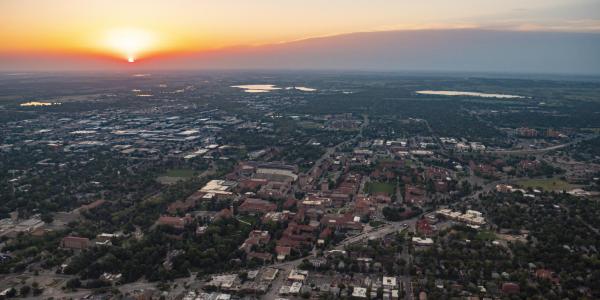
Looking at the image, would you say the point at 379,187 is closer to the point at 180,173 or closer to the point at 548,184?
the point at 548,184

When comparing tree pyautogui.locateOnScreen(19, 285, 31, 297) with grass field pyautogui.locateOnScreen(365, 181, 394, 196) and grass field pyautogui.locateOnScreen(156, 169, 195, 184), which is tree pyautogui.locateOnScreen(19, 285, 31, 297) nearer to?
grass field pyautogui.locateOnScreen(156, 169, 195, 184)

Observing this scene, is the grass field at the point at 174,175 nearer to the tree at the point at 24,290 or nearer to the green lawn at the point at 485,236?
the tree at the point at 24,290

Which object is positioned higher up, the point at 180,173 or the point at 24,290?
the point at 180,173

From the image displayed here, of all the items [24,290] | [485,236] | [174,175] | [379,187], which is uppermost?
[174,175]

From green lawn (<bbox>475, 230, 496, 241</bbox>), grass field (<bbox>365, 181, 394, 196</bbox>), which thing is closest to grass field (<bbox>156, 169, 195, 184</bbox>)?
grass field (<bbox>365, 181, 394, 196</bbox>)

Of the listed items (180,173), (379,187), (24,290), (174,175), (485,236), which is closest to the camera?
(24,290)

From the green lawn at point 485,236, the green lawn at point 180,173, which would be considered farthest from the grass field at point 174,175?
the green lawn at point 485,236

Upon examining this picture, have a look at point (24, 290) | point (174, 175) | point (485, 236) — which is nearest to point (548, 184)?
point (485, 236)

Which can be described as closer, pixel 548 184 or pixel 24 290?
pixel 24 290
